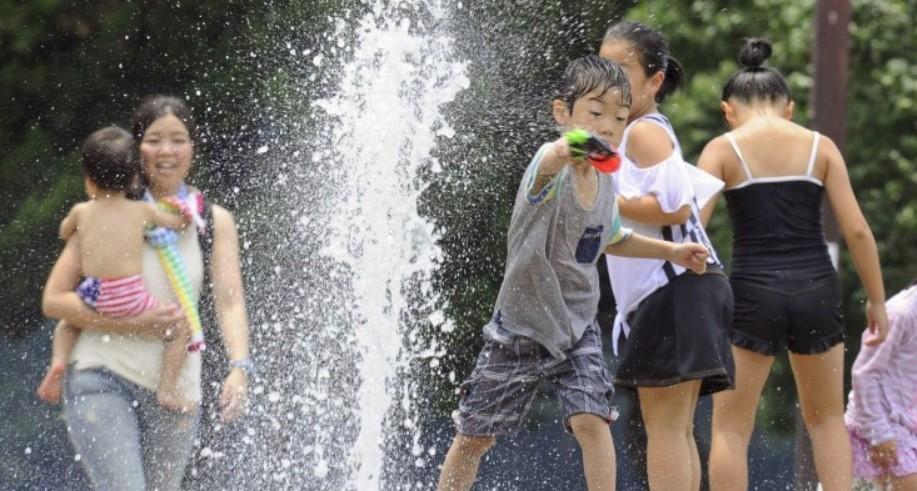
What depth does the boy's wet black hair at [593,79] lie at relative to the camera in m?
4.77

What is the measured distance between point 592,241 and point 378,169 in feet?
3.70

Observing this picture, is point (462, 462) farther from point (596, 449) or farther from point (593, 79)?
point (593, 79)

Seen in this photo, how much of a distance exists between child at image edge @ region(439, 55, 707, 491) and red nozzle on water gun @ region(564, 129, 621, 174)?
9.3 inches

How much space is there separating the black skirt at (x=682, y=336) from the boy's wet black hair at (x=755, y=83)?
105 cm

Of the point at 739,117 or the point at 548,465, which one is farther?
the point at 548,465

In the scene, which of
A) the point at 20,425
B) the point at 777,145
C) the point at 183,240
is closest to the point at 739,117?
the point at 777,145

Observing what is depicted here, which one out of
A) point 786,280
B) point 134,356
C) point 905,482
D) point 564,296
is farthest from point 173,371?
point 905,482

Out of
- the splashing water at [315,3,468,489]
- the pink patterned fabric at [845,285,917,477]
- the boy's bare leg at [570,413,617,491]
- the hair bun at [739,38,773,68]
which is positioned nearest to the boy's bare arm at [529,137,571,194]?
the boy's bare leg at [570,413,617,491]

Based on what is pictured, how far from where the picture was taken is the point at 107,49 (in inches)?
375

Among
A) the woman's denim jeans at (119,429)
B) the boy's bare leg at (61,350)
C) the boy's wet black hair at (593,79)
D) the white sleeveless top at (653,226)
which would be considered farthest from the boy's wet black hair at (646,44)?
the boy's bare leg at (61,350)

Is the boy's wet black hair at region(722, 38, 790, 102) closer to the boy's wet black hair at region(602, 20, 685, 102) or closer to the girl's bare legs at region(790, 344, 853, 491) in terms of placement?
the boy's wet black hair at region(602, 20, 685, 102)

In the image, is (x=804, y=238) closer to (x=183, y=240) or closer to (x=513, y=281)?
(x=513, y=281)

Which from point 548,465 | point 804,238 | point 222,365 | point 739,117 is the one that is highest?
point 739,117

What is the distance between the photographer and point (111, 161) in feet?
16.7
